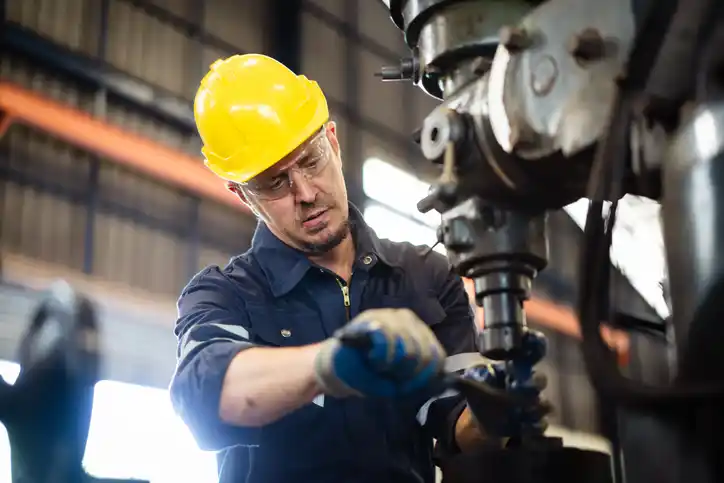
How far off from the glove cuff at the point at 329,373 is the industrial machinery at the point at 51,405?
91cm

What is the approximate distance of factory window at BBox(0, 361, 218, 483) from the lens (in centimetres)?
279

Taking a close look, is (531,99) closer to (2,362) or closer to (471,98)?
(471,98)

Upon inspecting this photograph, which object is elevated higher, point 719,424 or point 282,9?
point 282,9

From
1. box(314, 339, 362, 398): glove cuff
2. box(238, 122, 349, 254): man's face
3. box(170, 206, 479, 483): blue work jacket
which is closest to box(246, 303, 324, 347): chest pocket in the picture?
box(170, 206, 479, 483): blue work jacket

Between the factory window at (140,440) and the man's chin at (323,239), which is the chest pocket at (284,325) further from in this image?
the factory window at (140,440)

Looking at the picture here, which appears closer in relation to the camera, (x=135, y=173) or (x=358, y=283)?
(x=358, y=283)

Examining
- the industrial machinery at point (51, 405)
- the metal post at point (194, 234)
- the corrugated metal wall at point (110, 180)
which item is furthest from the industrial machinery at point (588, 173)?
the metal post at point (194, 234)

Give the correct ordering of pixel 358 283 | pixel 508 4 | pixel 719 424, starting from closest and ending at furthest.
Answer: pixel 719 424, pixel 508 4, pixel 358 283

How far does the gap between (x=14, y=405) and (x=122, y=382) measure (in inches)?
69.1

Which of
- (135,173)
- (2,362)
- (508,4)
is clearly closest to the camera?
(508,4)

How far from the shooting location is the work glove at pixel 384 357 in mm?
663

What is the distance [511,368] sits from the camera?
2.69 ft

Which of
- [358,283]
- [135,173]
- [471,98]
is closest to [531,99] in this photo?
[471,98]

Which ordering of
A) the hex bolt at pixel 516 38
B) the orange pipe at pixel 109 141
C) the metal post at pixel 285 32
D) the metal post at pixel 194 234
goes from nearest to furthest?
the hex bolt at pixel 516 38 < the orange pipe at pixel 109 141 < the metal post at pixel 194 234 < the metal post at pixel 285 32
